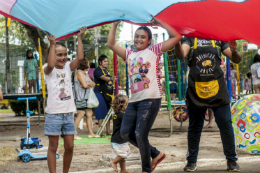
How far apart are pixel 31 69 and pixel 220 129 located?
10.6 m

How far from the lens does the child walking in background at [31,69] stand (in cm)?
1367

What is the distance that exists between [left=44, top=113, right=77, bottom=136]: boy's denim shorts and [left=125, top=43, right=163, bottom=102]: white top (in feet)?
2.91

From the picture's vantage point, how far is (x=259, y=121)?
542cm

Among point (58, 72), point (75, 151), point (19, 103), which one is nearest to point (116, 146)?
point (58, 72)

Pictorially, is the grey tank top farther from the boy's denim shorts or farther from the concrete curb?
the boy's denim shorts

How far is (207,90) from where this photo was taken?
15.7 ft

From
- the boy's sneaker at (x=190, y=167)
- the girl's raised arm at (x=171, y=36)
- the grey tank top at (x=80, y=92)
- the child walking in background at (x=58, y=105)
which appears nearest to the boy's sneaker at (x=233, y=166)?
the boy's sneaker at (x=190, y=167)

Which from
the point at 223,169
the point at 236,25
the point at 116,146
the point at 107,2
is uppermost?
the point at 107,2

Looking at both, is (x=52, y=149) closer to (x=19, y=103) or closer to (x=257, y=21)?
(x=257, y=21)

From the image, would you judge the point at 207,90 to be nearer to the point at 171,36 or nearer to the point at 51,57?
the point at 171,36

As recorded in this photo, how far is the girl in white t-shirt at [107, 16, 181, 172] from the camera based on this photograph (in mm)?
4184

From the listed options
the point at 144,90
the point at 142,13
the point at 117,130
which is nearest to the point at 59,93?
the point at 144,90

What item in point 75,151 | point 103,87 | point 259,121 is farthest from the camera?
point 103,87

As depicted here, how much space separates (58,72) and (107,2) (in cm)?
113
